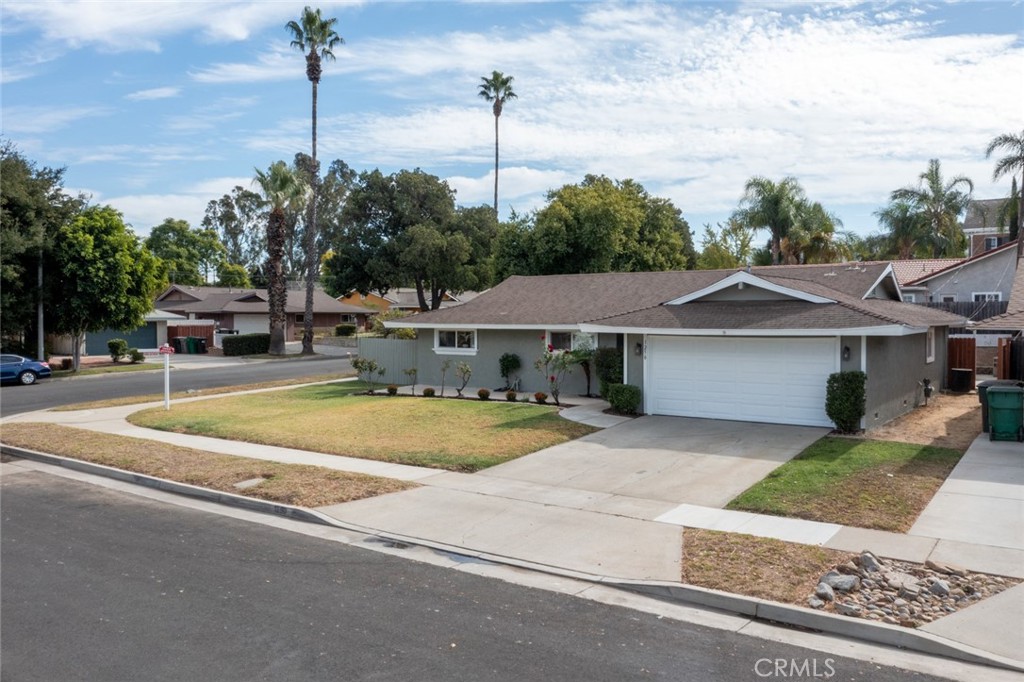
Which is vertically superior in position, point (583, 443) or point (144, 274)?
point (144, 274)

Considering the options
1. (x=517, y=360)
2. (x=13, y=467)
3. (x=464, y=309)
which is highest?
(x=464, y=309)

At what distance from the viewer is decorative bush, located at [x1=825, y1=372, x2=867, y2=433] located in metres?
15.6

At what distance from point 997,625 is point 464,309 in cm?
2093

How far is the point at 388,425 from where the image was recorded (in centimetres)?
1802

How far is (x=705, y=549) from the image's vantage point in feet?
28.7

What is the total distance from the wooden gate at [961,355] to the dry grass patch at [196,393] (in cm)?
2299

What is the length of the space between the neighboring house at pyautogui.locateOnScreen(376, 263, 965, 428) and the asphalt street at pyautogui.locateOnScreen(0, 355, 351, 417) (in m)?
12.1

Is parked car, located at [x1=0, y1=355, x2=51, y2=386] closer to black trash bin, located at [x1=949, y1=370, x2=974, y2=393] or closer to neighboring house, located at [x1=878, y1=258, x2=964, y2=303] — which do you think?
black trash bin, located at [x1=949, y1=370, x2=974, y2=393]

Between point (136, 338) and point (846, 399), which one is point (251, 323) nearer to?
point (136, 338)

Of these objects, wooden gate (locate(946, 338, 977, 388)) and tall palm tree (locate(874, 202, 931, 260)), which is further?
tall palm tree (locate(874, 202, 931, 260))

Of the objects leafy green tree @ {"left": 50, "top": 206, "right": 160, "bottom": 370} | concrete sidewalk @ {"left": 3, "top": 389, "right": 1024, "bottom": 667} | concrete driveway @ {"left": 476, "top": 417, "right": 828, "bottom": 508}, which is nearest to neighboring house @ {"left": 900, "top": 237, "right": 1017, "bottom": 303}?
concrete driveway @ {"left": 476, "top": 417, "right": 828, "bottom": 508}

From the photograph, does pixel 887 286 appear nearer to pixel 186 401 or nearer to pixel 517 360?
pixel 517 360

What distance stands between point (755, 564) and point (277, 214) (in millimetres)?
41244

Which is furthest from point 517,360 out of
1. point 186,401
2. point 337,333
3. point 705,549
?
point 337,333
